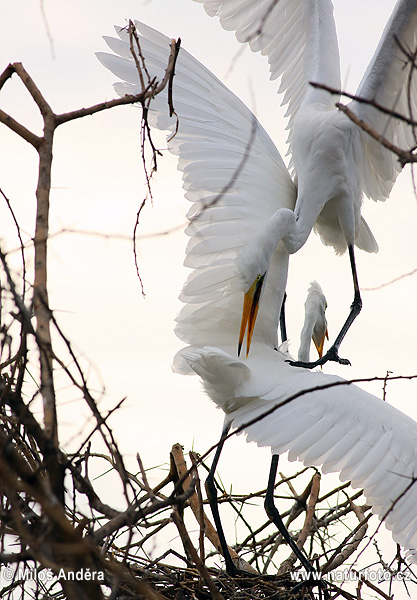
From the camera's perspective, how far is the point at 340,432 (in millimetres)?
2941

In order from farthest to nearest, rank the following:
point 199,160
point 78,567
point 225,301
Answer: point 199,160 < point 225,301 < point 78,567

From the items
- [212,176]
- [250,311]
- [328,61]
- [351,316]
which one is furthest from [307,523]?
[328,61]

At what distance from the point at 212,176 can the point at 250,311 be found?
70 cm

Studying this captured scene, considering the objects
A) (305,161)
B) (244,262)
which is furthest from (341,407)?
(305,161)

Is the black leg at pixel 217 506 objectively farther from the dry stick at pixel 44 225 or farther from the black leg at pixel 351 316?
the dry stick at pixel 44 225

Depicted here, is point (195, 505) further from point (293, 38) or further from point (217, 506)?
point (293, 38)

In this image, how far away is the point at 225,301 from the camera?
352cm

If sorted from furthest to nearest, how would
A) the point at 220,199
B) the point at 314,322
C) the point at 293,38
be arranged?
the point at 293,38 → the point at 314,322 → the point at 220,199

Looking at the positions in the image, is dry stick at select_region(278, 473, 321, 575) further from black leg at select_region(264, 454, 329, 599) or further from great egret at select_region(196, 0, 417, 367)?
great egret at select_region(196, 0, 417, 367)

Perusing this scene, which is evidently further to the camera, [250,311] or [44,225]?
[250,311]

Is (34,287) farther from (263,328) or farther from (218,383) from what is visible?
(263,328)

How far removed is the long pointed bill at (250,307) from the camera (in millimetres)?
3359

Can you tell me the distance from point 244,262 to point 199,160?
0.71m

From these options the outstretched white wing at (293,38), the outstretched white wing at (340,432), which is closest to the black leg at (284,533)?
the outstretched white wing at (340,432)
